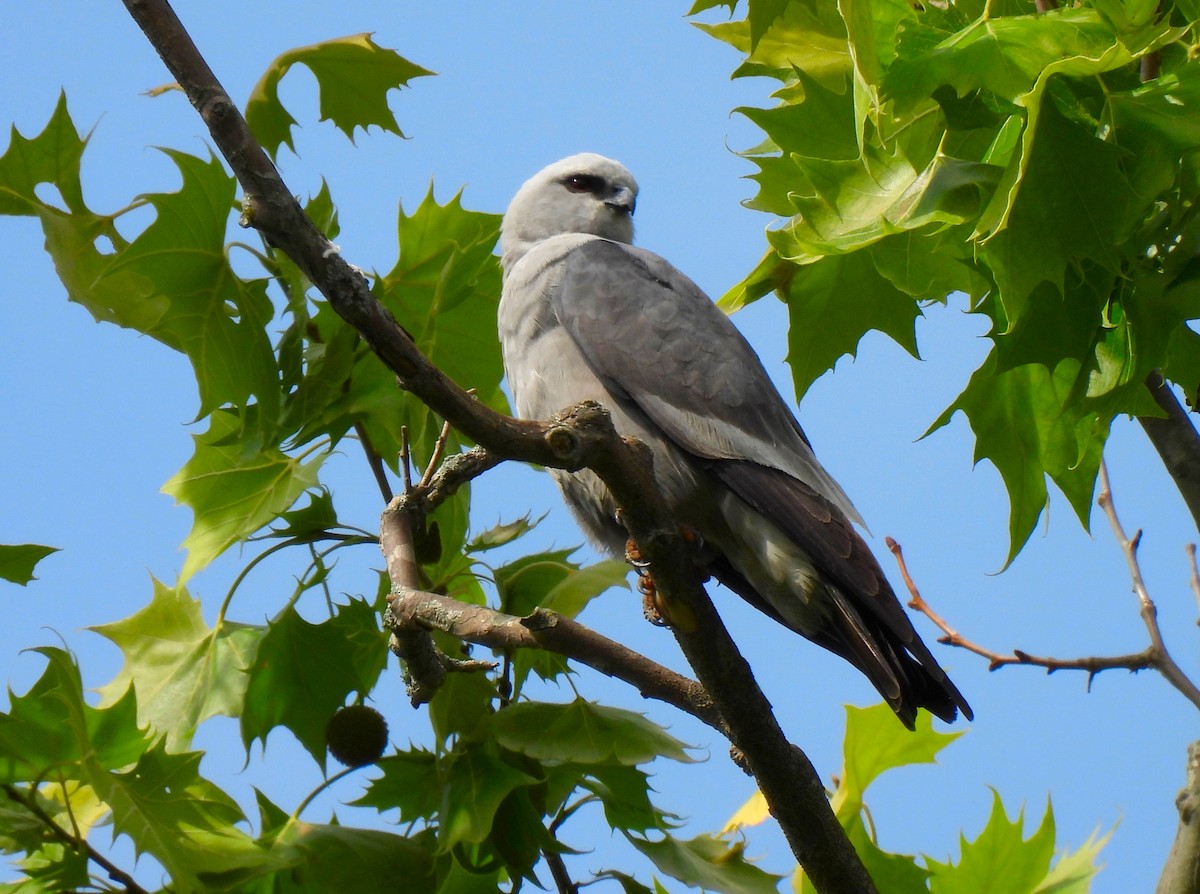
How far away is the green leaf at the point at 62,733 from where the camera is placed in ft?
8.89

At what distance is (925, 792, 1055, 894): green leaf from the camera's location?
131 inches

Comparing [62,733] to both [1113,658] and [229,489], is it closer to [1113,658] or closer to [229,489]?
[229,489]

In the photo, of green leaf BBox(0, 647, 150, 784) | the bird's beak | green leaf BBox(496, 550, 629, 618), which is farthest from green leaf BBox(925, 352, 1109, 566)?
the bird's beak

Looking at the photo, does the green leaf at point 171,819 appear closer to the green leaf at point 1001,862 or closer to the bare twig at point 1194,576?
the green leaf at point 1001,862

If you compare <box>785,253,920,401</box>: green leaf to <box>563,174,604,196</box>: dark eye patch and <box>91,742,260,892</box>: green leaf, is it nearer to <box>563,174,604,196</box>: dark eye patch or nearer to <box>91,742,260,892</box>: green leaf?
<box>91,742,260,892</box>: green leaf

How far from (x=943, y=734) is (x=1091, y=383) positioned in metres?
1.32

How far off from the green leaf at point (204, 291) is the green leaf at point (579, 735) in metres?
1.09

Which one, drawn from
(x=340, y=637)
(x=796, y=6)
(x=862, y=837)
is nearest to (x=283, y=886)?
(x=340, y=637)

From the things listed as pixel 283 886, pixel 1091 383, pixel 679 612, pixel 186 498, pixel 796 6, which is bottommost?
pixel 283 886

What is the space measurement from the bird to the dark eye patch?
836 mm

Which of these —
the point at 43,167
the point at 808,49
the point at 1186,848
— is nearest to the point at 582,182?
the point at 808,49

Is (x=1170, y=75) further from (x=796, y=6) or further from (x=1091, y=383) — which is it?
(x=796, y=6)

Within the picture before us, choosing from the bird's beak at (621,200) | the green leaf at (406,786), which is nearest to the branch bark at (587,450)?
the green leaf at (406,786)

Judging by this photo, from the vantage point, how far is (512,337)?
4.11 meters
